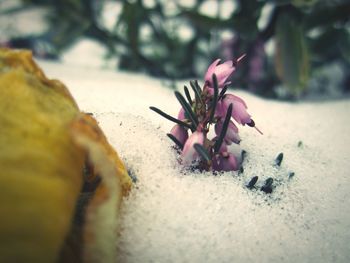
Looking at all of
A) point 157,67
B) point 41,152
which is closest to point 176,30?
point 157,67

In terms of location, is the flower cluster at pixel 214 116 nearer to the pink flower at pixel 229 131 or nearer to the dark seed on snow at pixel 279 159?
the pink flower at pixel 229 131

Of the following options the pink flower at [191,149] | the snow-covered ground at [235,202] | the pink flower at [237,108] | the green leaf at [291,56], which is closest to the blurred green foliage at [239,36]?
the green leaf at [291,56]

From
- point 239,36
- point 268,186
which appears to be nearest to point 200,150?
point 268,186

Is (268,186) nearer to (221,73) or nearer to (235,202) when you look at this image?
(235,202)

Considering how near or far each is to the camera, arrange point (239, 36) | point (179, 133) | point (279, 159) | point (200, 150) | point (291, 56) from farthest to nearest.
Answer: point (239, 36)
point (291, 56)
point (279, 159)
point (179, 133)
point (200, 150)

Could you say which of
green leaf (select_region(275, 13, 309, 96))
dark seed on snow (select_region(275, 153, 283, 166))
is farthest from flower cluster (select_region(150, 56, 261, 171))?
green leaf (select_region(275, 13, 309, 96))

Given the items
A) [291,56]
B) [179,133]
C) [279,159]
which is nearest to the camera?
[179,133]
